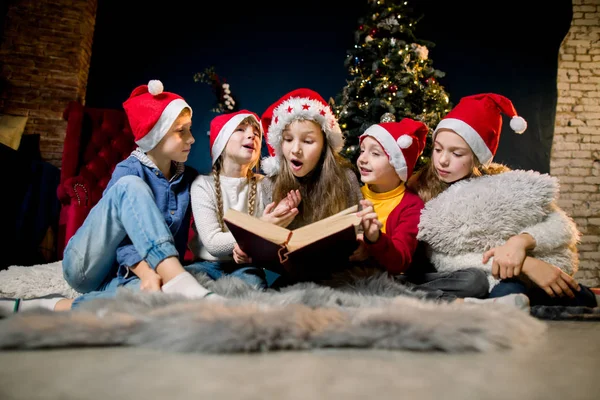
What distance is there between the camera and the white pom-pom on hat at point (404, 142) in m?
1.58

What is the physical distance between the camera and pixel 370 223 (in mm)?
1216

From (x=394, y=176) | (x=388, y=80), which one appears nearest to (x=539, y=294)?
(x=394, y=176)

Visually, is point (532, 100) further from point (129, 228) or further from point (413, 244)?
point (129, 228)

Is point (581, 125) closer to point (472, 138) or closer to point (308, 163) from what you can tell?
point (472, 138)

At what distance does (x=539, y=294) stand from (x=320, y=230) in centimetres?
90

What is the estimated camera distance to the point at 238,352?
71 cm

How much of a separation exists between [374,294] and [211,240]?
616mm

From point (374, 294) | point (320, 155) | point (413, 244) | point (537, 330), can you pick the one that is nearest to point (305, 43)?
point (320, 155)

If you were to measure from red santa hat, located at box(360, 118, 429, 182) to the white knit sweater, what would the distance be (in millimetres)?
553

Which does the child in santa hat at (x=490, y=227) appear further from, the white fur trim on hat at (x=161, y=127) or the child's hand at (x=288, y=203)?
the white fur trim on hat at (x=161, y=127)

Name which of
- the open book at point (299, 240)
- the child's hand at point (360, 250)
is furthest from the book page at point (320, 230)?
the child's hand at point (360, 250)

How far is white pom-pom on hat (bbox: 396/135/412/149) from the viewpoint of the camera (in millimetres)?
1582

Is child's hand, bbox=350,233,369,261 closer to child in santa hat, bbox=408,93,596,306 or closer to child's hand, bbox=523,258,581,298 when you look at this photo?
child in santa hat, bbox=408,93,596,306

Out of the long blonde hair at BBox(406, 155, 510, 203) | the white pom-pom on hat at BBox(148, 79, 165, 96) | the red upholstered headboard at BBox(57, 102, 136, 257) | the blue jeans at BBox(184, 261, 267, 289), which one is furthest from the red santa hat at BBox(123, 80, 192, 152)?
the red upholstered headboard at BBox(57, 102, 136, 257)
